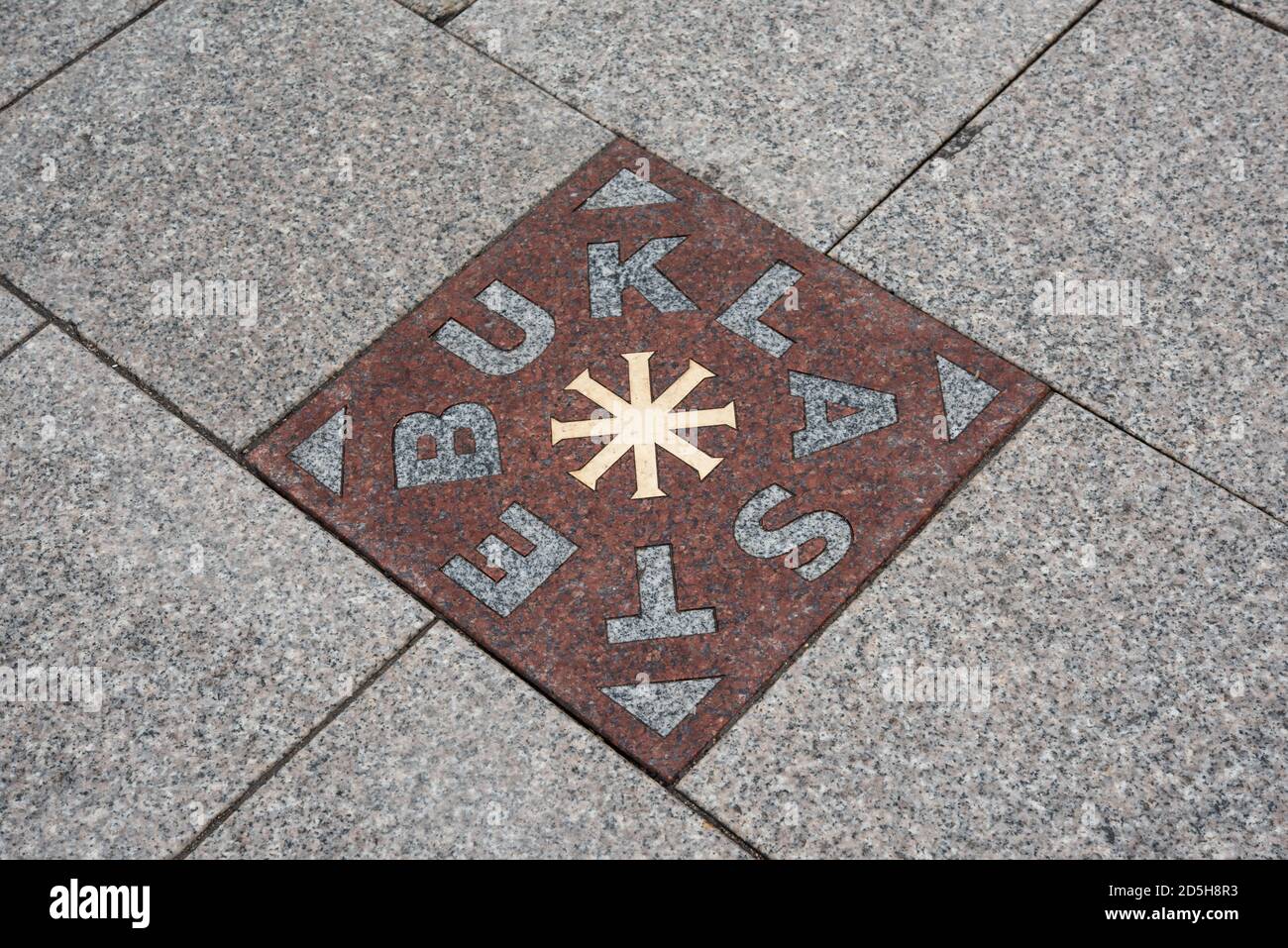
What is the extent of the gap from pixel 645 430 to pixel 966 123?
155 centimetres

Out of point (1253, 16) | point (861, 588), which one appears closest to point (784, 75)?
point (1253, 16)

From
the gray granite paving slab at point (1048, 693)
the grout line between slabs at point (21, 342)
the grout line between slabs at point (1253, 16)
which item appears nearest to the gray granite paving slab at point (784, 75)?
the grout line between slabs at point (1253, 16)

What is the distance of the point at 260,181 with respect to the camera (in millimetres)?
4035

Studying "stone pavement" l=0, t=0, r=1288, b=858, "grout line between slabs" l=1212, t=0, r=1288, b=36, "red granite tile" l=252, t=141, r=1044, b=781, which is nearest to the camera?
"stone pavement" l=0, t=0, r=1288, b=858

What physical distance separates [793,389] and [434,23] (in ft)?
6.62

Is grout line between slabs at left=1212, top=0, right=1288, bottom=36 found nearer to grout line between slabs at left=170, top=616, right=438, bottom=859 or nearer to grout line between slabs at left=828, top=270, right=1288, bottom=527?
grout line between slabs at left=828, top=270, right=1288, bottom=527

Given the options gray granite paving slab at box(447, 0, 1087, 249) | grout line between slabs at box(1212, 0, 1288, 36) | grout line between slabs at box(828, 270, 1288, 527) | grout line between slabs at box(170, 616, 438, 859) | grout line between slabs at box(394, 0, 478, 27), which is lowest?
grout line between slabs at box(170, 616, 438, 859)

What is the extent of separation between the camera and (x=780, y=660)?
10.00ft

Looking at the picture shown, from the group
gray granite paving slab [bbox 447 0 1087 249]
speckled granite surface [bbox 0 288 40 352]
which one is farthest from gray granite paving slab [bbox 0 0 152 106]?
gray granite paving slab [bbox 447 0 1087 249]

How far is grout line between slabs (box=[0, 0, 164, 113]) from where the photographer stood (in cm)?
434

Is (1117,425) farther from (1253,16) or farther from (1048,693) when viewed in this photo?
(1253,16)

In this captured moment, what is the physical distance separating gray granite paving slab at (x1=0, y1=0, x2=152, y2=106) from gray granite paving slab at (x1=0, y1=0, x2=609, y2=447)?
10 centimetres
